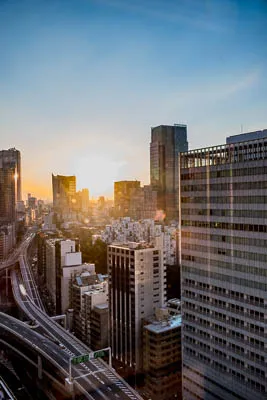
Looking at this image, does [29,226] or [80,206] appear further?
[80,206]

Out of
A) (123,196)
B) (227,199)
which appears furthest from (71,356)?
(123,196)

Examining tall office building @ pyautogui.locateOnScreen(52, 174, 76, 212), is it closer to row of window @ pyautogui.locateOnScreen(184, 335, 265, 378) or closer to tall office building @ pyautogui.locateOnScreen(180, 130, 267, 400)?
tall office building @ pyautogui.locateOnScreen(180, 130, 267, 400)

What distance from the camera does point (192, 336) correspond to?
20.9 ft

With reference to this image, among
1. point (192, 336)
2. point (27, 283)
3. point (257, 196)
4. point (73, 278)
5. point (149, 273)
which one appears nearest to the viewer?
point (257, 196)

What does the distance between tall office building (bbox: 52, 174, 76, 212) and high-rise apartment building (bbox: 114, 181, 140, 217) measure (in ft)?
9.25

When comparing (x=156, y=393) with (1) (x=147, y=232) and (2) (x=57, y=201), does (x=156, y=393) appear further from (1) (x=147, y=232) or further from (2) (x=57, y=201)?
(2) (x=57, y=201)

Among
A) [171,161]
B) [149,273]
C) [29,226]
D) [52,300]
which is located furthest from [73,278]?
[171,161]

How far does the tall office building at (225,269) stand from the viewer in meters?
5.25

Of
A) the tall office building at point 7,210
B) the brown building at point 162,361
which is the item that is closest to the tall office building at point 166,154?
the tall office building at point 7,210

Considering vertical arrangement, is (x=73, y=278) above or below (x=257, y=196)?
below

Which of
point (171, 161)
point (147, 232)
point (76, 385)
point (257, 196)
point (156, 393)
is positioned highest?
point (171, 161)

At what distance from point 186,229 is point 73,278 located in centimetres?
672

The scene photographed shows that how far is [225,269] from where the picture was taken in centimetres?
573

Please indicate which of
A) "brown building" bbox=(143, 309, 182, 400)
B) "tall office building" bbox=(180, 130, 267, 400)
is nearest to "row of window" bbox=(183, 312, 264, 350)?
"tall office building" bbox=(180, 130, 267, 400)
